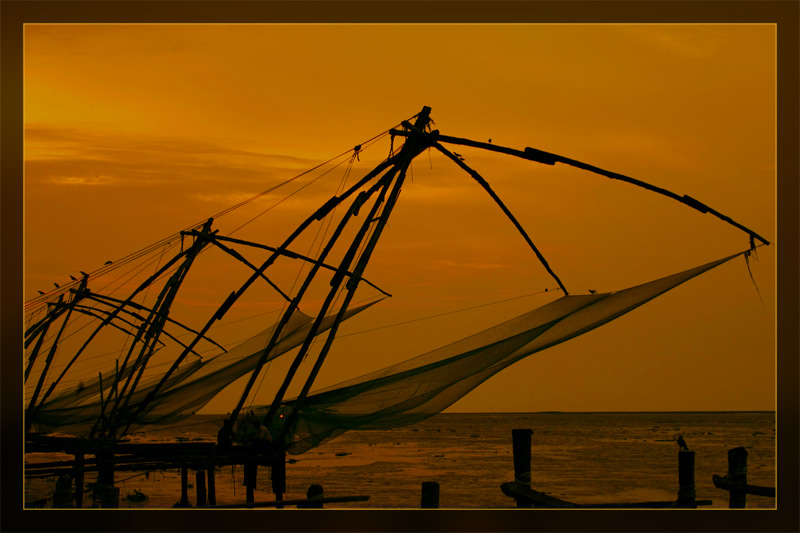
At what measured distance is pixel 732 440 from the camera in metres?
31.9

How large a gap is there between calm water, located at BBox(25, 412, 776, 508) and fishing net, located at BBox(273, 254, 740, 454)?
3046 millimetres

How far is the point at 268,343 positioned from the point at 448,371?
8.08 ft

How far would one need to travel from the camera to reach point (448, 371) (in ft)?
20.8

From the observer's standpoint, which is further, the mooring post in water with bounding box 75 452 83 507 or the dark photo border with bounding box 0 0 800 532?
the mooring post in water with bounding box 75 452 83 507

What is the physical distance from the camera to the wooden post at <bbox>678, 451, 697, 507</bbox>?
7.35 metres

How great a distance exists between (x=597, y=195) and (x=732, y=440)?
2483 centimetres

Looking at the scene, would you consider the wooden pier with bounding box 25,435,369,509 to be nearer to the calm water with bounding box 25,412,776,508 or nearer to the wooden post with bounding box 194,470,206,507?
the wooden post with bounding box 194,470,206,507

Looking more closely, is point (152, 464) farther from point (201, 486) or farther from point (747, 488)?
point (747, 488)

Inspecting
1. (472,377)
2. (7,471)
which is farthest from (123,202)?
(472,377)

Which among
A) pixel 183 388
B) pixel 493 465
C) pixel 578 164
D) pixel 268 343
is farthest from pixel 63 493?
pixel 493 465

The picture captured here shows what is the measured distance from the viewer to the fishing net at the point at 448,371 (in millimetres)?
6363

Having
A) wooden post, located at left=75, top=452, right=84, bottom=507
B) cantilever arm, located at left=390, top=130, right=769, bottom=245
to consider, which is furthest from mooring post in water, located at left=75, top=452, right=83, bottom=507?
cantilever arm, located at left=390, top=130, right=769, bottom=245

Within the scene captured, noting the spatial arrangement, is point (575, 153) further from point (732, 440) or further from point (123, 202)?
point (732, 440)
